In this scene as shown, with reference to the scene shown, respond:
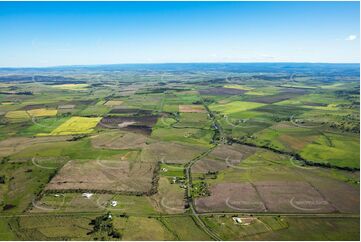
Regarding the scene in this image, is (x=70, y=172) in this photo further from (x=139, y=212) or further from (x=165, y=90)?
(x=165, y=90)

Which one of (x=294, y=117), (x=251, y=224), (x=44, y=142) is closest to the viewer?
(x=251, y=224)

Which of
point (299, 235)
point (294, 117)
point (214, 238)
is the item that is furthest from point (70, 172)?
point (294, 117)

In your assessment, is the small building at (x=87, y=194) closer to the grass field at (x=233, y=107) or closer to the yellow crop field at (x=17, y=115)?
the yellow crop field at (x=17, y=115)

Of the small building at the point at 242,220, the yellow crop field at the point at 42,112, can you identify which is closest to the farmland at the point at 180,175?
the small building at the point at 242,220

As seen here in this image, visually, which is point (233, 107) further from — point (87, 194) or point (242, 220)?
point (242, 220)

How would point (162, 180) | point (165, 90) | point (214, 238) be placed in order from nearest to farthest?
point (214, 238)
point (162, 180)
point (165, 90)

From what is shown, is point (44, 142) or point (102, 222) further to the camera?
point (44, 142)

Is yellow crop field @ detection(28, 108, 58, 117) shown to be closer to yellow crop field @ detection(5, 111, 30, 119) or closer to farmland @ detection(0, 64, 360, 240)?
farmland @ detection(0, 64, 360, 240)
